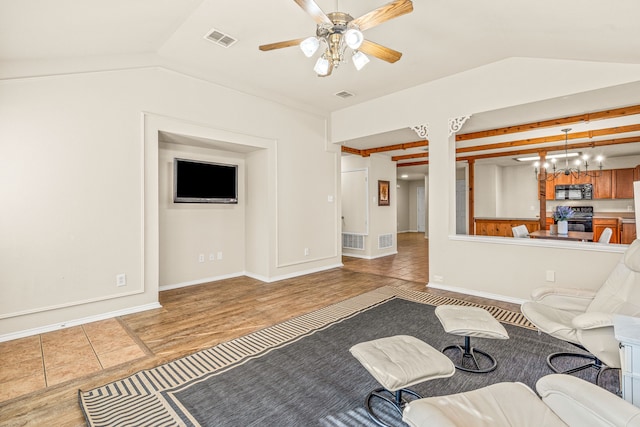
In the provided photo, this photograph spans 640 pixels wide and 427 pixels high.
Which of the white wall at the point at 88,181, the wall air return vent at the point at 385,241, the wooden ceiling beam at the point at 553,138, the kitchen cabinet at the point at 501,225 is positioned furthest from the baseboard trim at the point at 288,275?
the kitchen cabinet at the point at 501,225

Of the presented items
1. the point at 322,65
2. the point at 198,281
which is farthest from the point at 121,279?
the point at 322,65

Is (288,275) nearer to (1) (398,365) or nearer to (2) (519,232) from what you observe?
(1) (398,365)

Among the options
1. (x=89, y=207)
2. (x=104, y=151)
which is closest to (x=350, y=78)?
(x=104, y=151)

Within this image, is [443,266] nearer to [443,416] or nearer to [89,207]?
[443,416]

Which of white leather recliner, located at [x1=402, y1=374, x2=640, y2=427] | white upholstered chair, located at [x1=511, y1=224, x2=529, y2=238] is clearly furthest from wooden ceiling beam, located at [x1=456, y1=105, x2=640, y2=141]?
white leather recliner, located at [x1=402, y1=374, x2=640, y2=427]

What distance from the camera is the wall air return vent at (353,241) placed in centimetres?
709

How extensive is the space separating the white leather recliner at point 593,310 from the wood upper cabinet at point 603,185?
7.09 m

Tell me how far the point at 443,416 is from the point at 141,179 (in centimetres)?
371

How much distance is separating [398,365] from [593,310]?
5.78 feet

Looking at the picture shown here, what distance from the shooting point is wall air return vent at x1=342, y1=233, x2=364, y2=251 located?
279 inches

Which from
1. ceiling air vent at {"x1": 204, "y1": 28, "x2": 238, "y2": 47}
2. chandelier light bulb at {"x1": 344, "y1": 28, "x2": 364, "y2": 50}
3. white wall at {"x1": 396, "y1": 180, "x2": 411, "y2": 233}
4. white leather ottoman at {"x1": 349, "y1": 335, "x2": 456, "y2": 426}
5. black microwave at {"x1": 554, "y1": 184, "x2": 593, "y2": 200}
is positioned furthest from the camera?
white wall at {"x1": 396, "y1": 180, "x2": 411, "y2": 233}

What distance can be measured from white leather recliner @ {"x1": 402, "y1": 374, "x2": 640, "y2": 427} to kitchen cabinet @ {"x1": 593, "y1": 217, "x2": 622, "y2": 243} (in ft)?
25.4

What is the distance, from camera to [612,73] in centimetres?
308

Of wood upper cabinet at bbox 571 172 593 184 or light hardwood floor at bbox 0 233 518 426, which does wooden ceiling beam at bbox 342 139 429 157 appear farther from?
wood upper cabinet at bbox 571 172 593 184
